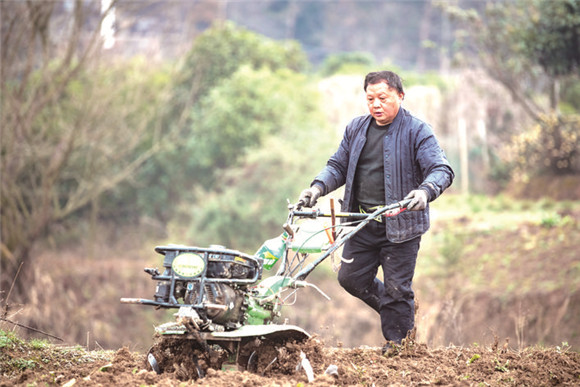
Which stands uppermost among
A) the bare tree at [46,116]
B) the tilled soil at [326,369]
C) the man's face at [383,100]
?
the bare tree at [46,116]

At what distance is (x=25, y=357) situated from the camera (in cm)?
575

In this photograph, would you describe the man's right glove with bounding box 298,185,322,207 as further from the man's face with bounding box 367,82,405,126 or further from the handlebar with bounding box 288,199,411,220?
the man's face with bounding box 367,82,405,126

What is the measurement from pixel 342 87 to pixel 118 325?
15120 millimetres

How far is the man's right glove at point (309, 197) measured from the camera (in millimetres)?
6027

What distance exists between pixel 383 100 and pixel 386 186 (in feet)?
2.23

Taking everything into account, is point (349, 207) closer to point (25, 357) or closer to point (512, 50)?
point (25, 357)

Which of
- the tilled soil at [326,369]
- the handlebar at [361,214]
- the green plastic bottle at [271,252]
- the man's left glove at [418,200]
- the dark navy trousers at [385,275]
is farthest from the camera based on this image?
the dark navy trousers at [385,275]

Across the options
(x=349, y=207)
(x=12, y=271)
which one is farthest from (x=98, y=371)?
(x=12, y=271)

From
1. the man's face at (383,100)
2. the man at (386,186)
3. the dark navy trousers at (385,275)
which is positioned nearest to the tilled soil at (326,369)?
the dark navy trousers at (385,275)

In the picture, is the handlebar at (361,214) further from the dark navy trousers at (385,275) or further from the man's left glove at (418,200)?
the dark navy trousers at (385,275)

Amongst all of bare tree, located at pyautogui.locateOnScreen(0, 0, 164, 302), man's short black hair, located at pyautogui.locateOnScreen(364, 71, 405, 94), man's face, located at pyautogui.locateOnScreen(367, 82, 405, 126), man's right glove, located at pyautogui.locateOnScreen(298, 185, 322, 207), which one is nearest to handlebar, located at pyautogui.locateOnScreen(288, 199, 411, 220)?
man's right glove, located at pyautogui.locateOnScreen(298, 185, 322, 207)

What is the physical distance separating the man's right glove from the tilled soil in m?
1.15

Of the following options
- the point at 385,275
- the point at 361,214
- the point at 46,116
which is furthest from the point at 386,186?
the point at 46,116

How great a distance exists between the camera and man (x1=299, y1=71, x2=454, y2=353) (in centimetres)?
609
